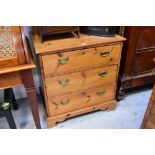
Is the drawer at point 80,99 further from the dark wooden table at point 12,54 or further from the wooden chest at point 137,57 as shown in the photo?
the dark wooden table at point 12,54

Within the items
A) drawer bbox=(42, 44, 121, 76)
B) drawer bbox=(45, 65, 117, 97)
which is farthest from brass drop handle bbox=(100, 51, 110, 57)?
drawer bbox=(45, 65, 117, 97)

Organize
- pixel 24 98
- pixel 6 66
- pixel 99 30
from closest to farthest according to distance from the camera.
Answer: pixel 6 66 < pixel 99 30 < pixel 24 98

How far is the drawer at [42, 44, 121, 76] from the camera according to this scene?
1203mm

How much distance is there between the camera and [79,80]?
1377 mm

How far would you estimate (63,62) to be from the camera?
4.04 feet

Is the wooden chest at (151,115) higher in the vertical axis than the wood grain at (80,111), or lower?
higher

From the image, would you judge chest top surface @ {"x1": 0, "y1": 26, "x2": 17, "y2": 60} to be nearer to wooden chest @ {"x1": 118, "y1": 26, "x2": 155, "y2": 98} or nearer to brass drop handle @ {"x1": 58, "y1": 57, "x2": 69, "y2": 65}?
brass drop handle @ {"x1": 58, "y1": 57, "x2": 69, "y2": 65}

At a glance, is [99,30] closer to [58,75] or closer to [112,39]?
[112,39]

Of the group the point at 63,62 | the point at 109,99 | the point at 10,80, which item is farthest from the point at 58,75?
the point at 109,99

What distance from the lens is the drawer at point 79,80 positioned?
4.28 feet

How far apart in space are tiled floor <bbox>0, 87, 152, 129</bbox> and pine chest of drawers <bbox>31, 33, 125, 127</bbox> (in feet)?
0.29

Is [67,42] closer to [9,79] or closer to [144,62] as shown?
[9,79]

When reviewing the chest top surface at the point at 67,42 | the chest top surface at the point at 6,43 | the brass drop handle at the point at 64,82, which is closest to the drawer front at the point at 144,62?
the chest top surface at the point at 67,42
